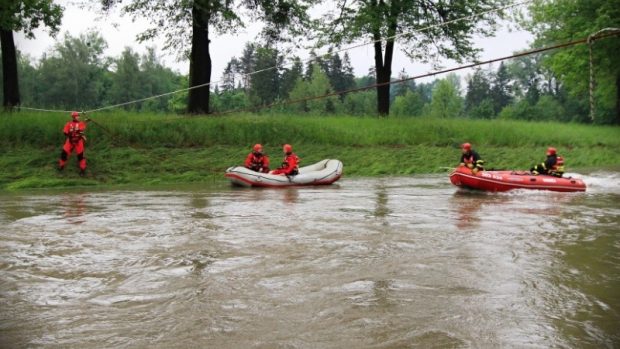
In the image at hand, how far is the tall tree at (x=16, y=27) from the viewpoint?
1842cm

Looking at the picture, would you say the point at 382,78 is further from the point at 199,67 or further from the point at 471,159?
the point at 471,159

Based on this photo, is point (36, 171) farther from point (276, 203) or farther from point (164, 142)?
point (276, 203)

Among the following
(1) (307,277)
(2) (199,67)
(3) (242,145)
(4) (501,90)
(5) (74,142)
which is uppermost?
(4) (501,90)

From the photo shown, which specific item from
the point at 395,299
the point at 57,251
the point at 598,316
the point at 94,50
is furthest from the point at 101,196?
the point at 94,50

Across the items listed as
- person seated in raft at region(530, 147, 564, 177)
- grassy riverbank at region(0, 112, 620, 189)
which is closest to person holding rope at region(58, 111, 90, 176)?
grassy riverbank at region(0, 112, 620, 189)

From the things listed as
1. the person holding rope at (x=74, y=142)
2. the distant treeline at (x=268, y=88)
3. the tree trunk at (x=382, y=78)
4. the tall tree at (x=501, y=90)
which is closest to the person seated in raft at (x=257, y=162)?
the person holding rope at (x=74, y=142)

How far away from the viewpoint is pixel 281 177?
15617mm

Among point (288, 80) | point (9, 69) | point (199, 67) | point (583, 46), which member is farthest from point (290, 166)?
point (288, 80)

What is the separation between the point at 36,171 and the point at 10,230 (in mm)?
7944

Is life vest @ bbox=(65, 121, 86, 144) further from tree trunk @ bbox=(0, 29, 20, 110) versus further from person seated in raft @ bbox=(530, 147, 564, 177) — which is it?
person seated in raft @ bbox=(530, 147, 564, 177)

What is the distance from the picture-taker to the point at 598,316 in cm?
504

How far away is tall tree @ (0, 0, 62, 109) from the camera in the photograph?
18422mm

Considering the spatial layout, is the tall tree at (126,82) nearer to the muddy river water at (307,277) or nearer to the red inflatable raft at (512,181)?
the red inflatable raft at (512,181)

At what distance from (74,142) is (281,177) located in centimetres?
576
